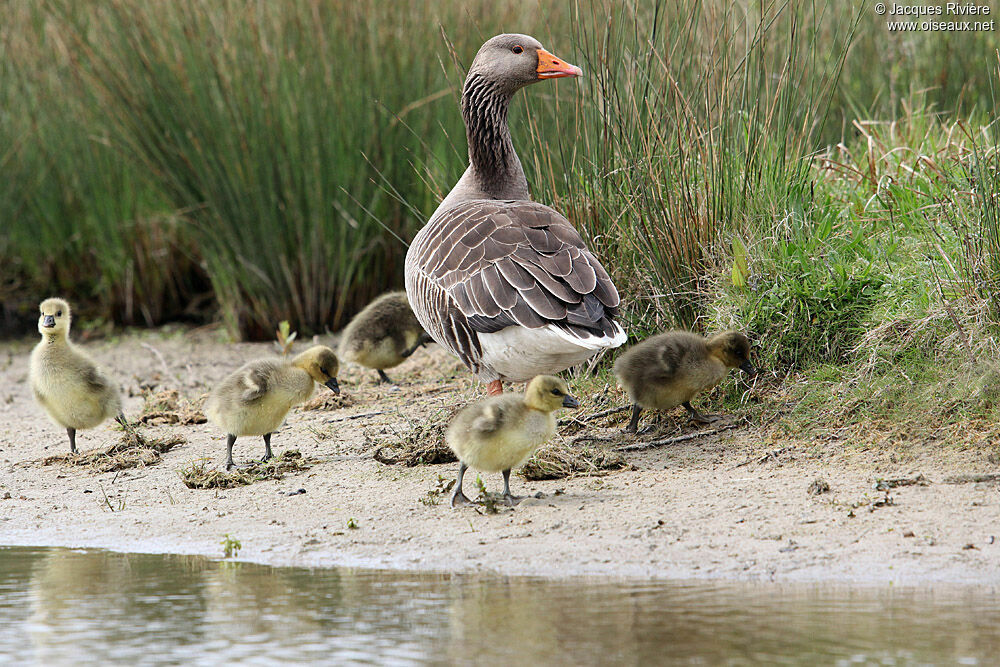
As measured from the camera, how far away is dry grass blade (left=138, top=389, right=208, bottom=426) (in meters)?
7.48

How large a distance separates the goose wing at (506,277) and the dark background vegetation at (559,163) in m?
0.74

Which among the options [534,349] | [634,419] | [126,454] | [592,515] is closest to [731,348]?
[634,419]

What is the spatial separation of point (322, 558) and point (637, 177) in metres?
2.86

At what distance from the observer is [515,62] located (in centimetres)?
711

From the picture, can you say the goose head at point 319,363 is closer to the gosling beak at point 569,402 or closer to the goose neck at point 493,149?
the goose neck at point 493,149

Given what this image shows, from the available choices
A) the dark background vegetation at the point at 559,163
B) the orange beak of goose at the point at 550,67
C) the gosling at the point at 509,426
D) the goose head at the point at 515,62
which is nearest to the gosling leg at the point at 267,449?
the gosling at the point at 509,426

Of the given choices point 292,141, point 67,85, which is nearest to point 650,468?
point 292,141

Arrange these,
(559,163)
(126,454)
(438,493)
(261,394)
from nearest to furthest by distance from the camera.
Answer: (438,493), (261,394), (126,454), (559,163)

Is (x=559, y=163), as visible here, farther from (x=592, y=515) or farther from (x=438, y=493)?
(x=592, y=515)

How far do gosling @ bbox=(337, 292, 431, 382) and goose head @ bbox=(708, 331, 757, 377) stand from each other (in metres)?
2.75

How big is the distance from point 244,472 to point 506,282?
1.71 metres

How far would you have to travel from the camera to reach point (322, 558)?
15.8 feet

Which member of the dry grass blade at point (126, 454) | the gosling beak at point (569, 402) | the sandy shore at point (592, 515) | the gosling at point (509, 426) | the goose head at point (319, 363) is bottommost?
the sandy shore at point (592, 515)

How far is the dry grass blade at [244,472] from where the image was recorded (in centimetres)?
590
